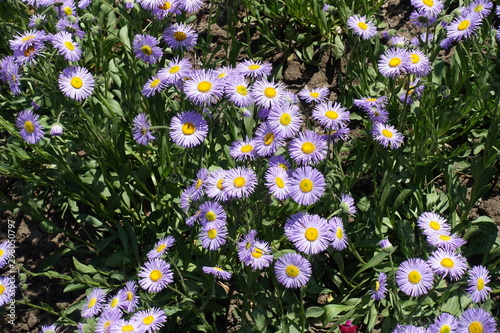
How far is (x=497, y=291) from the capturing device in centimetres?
332

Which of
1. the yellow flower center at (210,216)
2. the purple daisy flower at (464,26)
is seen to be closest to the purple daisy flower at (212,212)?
the yellow flower center at (210,216)

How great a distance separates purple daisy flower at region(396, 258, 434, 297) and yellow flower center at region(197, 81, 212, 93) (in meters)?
1.40

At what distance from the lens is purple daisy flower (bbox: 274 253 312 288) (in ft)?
9.41

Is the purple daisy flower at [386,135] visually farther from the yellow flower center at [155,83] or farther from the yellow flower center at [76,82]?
the yellow flower center at [76,82]

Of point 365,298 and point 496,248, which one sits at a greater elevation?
point 496,248

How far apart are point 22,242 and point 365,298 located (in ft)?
8.28

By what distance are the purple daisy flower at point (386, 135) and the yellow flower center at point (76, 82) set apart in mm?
1795

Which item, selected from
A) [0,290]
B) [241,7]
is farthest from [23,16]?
[0,290]

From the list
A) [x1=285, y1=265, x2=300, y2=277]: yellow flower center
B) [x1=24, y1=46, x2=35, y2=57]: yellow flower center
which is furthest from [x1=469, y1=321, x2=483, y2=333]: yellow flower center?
[x1=24, y1=46, x2=35, y2=57]: yellow flower center

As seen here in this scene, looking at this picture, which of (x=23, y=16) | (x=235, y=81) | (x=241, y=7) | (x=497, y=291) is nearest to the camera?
(x=235, y=81)

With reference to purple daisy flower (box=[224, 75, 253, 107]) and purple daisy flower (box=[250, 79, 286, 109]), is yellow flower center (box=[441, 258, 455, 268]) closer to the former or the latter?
purple daisy flower (box=[250, 79, 286, 109])

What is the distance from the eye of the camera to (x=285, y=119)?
9.72 ft

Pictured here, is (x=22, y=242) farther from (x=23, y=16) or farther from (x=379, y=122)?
(x=379, y=122)

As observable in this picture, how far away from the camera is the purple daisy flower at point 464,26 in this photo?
3500mm
